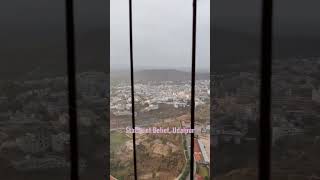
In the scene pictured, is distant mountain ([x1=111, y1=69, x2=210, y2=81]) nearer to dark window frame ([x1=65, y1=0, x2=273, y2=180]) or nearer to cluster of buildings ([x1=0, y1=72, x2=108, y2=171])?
cluster of buildings ([x1=0, y1=72, x2=108, y2=171])

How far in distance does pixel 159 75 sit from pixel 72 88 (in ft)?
1.54

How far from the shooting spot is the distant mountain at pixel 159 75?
1.73m

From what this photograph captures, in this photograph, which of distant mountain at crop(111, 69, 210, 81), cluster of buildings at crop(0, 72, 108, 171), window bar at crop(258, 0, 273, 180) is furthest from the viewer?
distant mountain at crop(111, 69, 210, 81)

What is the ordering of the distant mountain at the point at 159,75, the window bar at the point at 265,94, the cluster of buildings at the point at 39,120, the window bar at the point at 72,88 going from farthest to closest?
the distant mountain at the point at 159,75, the cluster of buildings at the point at 39,120, the window bar at the point at 72,88, the window bar at the point at 265,94

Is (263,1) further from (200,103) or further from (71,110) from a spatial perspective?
(71,110)

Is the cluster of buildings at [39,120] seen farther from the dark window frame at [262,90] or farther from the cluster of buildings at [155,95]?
the cluster of buildings at [155,95]

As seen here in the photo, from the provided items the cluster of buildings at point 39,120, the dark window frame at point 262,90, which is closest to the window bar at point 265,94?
the dark window frame at point 262,90

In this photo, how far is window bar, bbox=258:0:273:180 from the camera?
1.35m

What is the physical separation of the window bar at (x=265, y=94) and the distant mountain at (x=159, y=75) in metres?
0.39

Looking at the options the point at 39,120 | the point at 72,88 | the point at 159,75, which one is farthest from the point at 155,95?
the point at 39,120

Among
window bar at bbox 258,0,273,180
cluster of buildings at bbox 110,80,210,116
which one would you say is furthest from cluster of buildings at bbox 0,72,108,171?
window bar at bbox 258,0,273,180

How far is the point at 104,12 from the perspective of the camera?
5.67ft

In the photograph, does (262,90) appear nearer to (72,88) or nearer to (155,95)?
(155,95)

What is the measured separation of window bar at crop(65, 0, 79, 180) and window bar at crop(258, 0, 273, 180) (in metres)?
0.84
